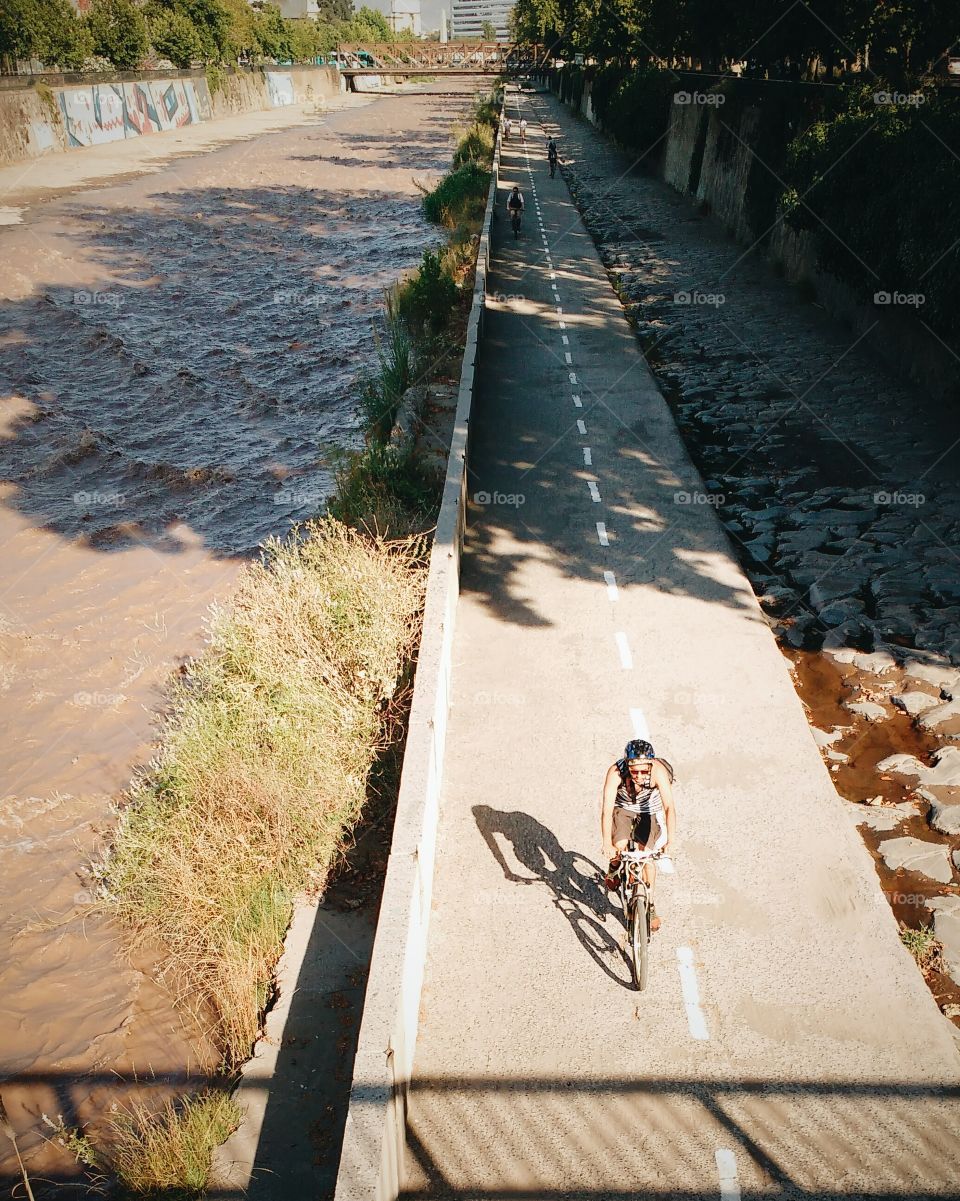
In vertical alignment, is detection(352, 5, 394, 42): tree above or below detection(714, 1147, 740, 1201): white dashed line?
above

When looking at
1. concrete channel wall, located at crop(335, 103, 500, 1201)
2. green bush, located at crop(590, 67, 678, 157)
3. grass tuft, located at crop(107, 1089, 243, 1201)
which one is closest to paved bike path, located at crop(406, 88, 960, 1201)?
concrete channel wall, located at crop(335, 103, 500, 1201)

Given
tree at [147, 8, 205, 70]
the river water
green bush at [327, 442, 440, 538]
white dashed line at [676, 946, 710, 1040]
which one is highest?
tree at [147, 8, 205, 70]

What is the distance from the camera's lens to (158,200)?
39.3 meters

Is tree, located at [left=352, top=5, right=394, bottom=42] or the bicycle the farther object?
tree, located at [left=352, top=5, right=394, bottom=42]

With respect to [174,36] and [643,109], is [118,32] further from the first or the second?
[643,109]

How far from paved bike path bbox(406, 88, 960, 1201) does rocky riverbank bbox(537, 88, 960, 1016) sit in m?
0.40

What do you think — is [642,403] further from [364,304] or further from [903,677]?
[364,304]

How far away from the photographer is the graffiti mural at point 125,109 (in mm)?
49969

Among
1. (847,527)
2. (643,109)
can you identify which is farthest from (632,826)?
(643,109)

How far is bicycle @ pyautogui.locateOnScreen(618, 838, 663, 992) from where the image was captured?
564 cm

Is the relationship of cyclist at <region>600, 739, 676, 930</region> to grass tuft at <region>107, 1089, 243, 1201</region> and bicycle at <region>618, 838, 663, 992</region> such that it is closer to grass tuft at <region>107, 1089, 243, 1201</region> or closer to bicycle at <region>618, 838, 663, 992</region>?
bicycle at <region>618, 838, 663, 992</region>

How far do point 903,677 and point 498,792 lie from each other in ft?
13.7

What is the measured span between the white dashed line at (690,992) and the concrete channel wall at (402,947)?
1709 millimetres

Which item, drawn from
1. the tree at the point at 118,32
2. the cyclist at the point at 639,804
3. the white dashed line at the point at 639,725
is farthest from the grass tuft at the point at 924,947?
the tree at the point at 118,32
